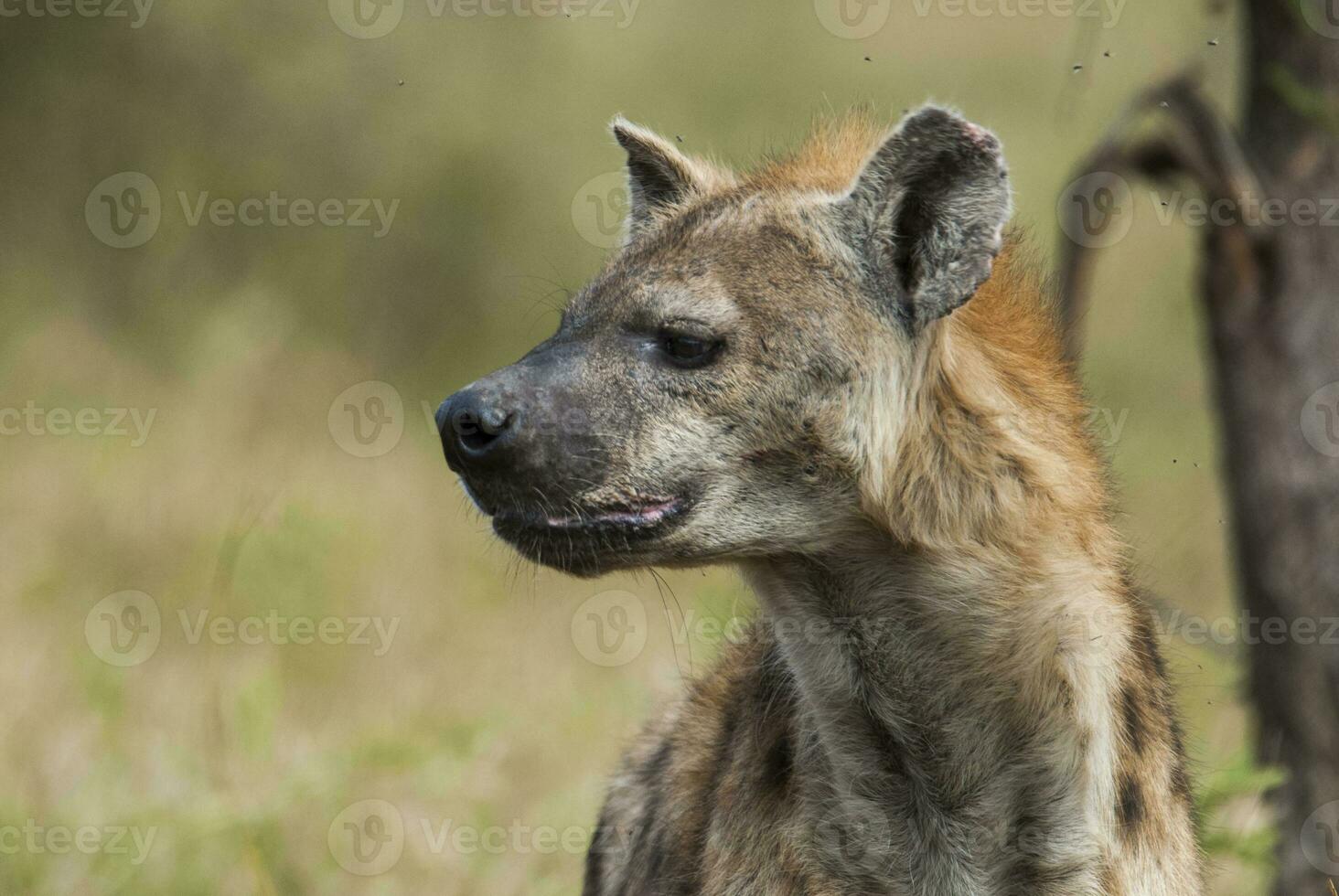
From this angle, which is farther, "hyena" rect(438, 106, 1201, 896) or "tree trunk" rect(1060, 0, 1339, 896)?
"tree trunk" rect(1060, 0, 1339, 896)

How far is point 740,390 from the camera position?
3.31 m

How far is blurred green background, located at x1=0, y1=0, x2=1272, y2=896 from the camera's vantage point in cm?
Result: 525

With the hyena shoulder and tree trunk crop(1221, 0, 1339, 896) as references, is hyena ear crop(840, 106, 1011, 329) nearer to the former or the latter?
the hyena shoulder

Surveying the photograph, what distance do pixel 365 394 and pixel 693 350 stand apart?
6.73 m

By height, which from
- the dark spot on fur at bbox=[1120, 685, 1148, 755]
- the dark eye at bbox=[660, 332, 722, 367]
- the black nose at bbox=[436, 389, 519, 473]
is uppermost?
the dark eye at bbox=[660, 332, 722, 367]

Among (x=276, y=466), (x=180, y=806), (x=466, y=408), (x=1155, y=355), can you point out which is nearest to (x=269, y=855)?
(x=180, y=806)

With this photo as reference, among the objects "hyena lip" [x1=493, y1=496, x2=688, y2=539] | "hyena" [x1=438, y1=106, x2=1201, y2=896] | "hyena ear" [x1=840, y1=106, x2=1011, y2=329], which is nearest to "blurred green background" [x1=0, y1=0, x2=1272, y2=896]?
"hyena lip" [x1=493, y1=496, x2=688, y2=539]

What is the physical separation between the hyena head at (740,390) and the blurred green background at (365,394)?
0.49 metres

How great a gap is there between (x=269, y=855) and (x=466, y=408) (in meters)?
2.29

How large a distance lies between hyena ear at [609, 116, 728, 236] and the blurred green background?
0.44 meters

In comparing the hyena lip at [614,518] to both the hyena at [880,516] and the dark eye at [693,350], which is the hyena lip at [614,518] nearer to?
the hyena at [880,516]

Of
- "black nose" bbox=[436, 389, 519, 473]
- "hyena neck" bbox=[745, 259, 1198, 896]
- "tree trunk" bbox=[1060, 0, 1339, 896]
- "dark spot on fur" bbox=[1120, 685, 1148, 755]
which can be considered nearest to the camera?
"black nose" bbox=[436, 389, 519, 473]

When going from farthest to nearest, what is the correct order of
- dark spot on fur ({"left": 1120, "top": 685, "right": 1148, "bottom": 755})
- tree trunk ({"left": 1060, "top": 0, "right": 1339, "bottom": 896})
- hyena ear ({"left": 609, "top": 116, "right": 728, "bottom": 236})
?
tree trunk ({"left": 1060, "top": 0, "right": 1339, "bottom": 896}) < hyena ear ({"left": 609, "top": 116, "right": 728, "bottom": 236}) < dark spot on fur ({"left": 1120, "top": 685, "right": 1148, "bottom": 755})

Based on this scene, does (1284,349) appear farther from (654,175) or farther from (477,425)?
(477,425)
